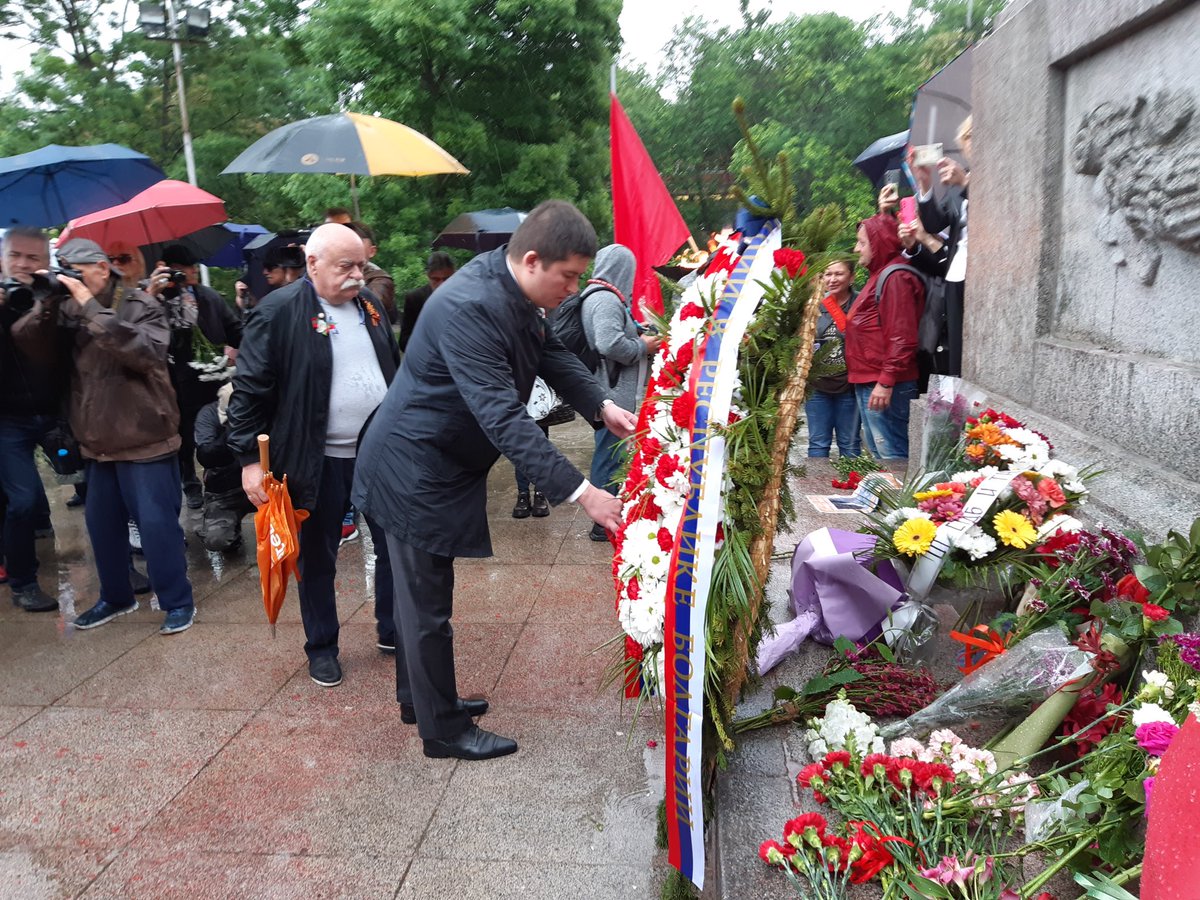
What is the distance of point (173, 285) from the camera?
5.61 m

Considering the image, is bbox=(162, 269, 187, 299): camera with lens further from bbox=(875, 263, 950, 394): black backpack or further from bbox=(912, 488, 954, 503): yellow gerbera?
bbox=(912, 488, 954, 503): yellow gerbera

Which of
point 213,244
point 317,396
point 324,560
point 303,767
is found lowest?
point 303,767

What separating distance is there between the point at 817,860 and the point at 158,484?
3745 mm

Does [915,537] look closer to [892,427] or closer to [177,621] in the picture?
[892,427]

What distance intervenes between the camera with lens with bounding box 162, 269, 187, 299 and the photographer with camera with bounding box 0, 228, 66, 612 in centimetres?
72

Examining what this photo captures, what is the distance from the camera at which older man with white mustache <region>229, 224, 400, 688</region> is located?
3.81 metres

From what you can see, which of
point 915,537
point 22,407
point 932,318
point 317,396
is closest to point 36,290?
point 22,407

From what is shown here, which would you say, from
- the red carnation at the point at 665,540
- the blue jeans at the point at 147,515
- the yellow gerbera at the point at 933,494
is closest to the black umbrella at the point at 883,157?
the yellow gerbera at the point at 933,494

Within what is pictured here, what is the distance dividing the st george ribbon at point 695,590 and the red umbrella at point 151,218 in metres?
5.65

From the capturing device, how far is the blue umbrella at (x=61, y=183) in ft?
21.2

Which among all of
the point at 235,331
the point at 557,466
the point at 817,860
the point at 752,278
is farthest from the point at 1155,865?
the point at 235,331

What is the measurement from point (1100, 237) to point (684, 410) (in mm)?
2322

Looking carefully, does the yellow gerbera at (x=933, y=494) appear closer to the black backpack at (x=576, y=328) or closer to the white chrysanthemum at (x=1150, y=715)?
the white chrysanthemum at (x=1150, y=715)

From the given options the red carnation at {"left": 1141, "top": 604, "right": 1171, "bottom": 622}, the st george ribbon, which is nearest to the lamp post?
the st george ribbon
